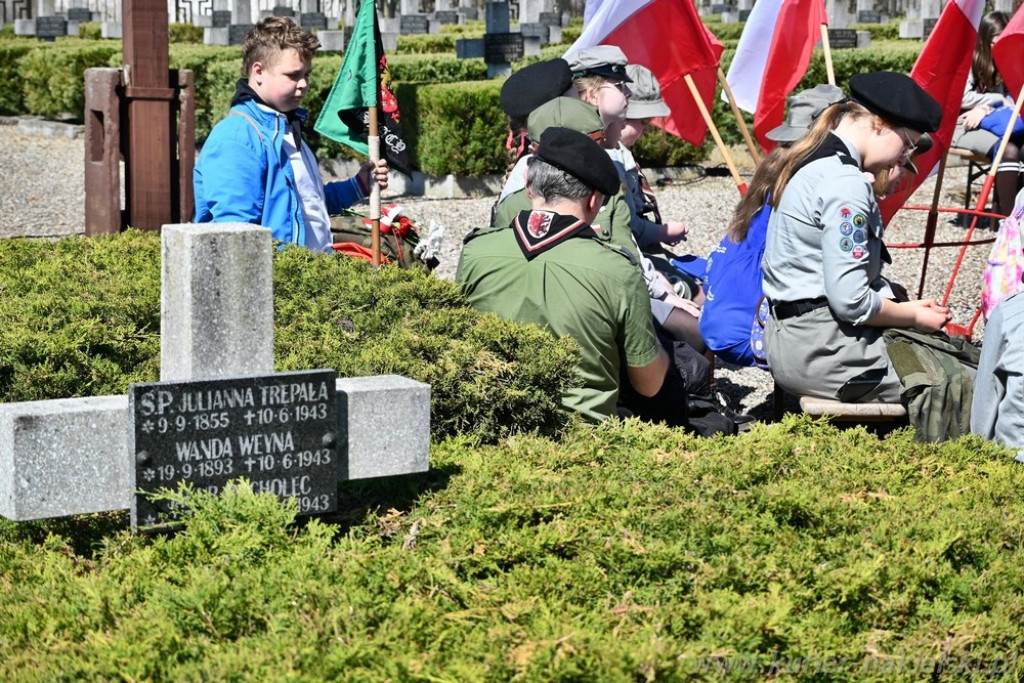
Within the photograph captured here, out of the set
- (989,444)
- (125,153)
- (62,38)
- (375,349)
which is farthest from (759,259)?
(62,38)

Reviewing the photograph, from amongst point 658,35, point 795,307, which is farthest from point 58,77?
point 795,307

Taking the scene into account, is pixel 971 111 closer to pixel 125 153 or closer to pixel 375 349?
pixel 125 153

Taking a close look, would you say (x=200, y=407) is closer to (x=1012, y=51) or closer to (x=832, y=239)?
(x=832, y=239)

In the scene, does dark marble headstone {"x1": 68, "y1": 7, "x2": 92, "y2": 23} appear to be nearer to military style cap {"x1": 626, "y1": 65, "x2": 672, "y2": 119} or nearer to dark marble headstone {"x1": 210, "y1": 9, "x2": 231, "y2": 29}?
dark marble headstone {"x1": 210, "y1": 9, "x2": 231, "y2": 29}

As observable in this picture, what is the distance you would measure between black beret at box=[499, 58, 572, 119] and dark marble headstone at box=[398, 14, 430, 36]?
68.4ft

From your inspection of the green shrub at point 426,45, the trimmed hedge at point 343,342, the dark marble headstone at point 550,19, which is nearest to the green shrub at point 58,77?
the green shrub at point 426,45

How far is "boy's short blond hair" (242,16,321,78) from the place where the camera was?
4.72m

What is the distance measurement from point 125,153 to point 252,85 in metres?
1.85

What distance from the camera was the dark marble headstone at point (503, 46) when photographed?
16.5 metres

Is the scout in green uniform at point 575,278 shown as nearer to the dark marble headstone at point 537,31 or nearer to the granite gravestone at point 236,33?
the dark marble headstone at point 537,31

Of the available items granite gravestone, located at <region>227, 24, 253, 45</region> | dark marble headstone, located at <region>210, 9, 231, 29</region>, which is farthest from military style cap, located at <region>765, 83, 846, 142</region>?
dark marble headstone, located at <region>210, 9, 231, 29</region>

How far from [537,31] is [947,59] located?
16211 millimetres

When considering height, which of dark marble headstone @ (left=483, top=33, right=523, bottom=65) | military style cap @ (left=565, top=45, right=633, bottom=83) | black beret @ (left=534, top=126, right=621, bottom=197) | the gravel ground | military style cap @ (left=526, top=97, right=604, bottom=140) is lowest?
the gravel ground

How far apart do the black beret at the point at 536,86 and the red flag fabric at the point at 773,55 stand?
2.00 m
